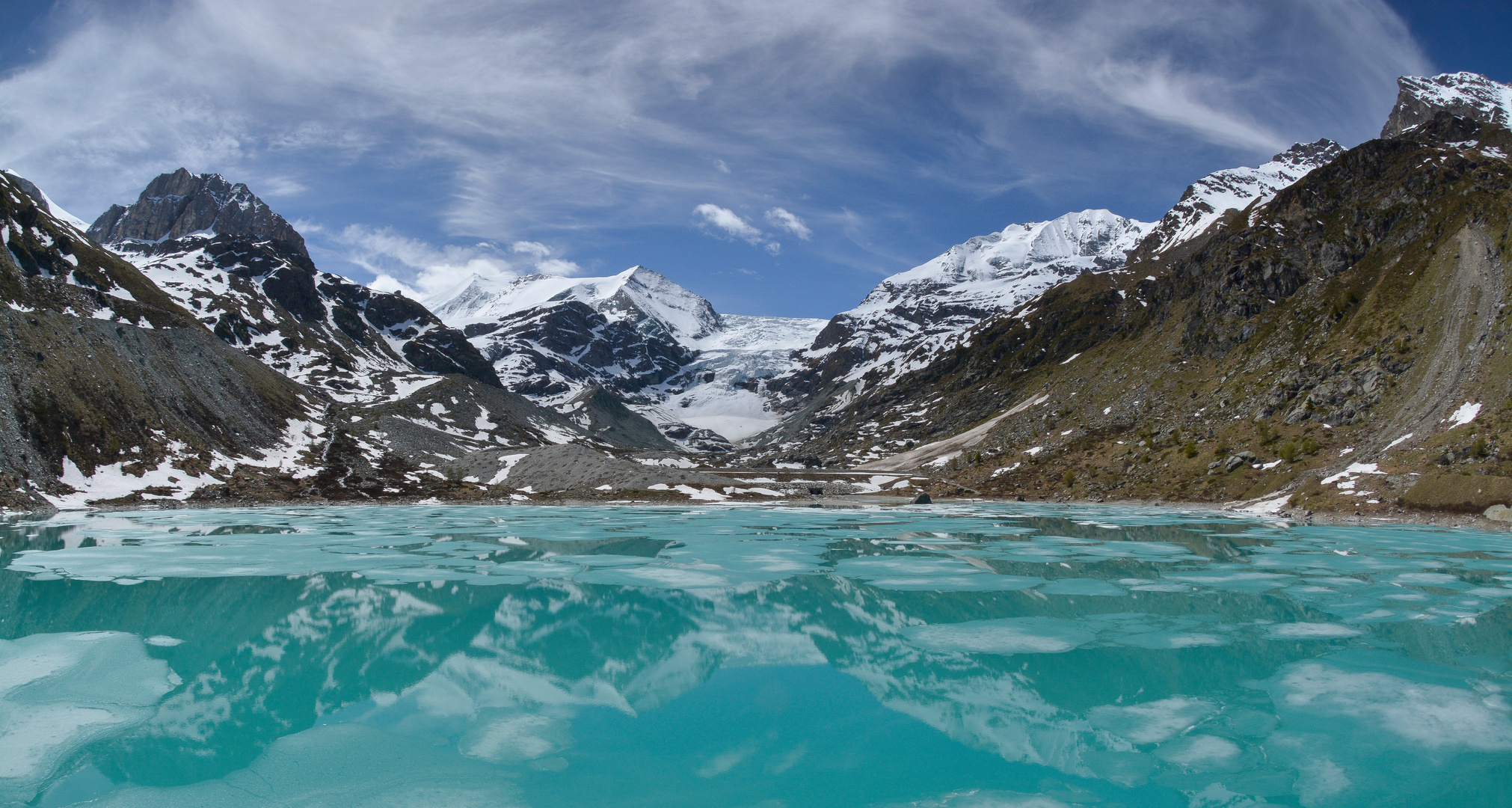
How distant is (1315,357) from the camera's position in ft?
311

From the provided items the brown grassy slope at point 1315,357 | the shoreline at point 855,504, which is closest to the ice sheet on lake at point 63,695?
the shoreline at point 855,504

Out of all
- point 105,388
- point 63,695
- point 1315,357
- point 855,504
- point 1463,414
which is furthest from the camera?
point 855,504

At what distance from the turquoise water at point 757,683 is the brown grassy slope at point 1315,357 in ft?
140

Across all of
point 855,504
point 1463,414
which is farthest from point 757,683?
point 855,504

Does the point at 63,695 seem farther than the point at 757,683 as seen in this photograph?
No

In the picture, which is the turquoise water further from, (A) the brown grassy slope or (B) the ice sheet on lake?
(A) the brown grassy slope

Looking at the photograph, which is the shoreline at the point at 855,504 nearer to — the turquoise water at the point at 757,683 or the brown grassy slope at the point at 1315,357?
the brown grassy slope at the point at 1315,357

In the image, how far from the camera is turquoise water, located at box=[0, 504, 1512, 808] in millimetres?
11555

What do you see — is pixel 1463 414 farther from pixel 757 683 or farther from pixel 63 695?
pixel 63 695

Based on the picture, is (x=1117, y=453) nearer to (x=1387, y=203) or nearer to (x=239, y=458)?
(x=1387, y=203)

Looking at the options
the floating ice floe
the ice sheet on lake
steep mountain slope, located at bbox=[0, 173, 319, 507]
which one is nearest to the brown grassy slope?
the floating ice floe

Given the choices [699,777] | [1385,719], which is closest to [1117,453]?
[1385,719]

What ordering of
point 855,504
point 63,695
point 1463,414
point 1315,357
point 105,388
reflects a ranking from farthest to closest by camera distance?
point 855,504
point 1315,357
point 105,388
point 1463,414
point 63,695

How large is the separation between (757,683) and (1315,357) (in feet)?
350
